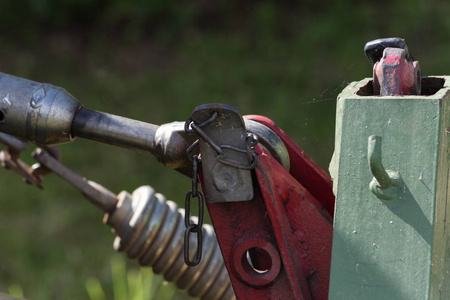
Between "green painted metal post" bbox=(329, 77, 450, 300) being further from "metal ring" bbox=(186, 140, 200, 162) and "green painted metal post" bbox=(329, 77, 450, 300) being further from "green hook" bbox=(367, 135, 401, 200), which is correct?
"metal ring" bbox=(186, 140, 200, 162)

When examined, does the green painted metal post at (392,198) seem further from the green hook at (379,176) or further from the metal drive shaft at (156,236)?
the metal drive shaft at (156,236)

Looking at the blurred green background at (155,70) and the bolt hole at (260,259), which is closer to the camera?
the bolt hole at (260,259)

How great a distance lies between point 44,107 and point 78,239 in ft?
8.83

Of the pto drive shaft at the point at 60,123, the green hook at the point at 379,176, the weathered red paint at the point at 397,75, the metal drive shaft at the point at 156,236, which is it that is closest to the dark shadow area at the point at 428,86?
the weathered red paint at the point at 397,75

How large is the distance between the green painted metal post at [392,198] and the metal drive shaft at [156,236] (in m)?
0.57

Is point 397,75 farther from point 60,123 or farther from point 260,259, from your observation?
point 60,123

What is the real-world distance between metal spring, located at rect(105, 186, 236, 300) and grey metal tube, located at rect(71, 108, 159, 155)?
323 mm

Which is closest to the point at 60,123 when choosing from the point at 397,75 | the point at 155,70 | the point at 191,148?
the point at 191,148

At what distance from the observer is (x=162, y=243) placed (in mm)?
1486

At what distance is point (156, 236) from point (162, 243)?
19 millimetres

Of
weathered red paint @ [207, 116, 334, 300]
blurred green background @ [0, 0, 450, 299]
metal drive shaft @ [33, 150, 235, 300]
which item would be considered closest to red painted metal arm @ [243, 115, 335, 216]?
weathered red paint @ [207, 116, 334, 300]

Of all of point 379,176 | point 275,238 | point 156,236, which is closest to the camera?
point 379,176

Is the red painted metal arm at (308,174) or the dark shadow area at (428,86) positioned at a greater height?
the dark shadow area at (428,86)

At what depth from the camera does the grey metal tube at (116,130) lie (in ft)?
3.84
